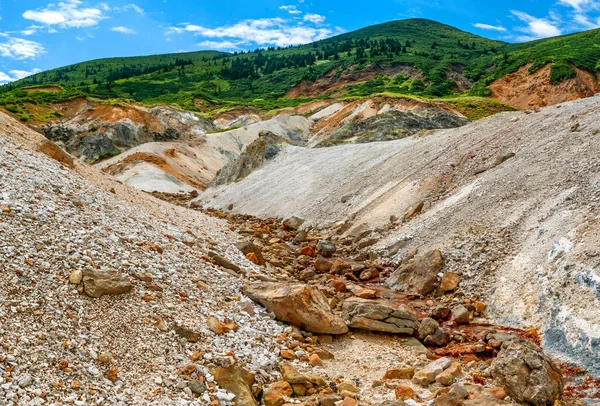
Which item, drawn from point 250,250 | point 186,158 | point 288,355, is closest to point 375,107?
point 186,158

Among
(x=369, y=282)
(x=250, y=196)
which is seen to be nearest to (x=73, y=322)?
(x=369, y=282)

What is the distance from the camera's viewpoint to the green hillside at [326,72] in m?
90.4

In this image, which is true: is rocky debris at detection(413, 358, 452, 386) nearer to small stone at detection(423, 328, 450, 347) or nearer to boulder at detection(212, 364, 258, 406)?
small stone at detection(423, 328, 450, 347)

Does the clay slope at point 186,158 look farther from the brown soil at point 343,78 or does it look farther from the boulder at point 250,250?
the brown soil at point 343,78

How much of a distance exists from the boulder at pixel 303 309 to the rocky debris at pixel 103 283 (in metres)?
3.16

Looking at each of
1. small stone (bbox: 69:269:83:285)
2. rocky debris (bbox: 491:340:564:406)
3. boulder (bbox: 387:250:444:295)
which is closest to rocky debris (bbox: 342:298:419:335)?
boulder (bbox: 387:250:444:295)

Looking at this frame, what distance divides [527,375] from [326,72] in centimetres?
12715

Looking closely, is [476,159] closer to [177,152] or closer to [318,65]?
[177,152]

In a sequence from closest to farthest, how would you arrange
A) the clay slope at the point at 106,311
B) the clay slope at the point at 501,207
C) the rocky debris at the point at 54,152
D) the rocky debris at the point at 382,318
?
1. the clay slope at the point at 106,311
2. the clay slope at the point at 501,207
3. the rocky debris at the point at 382,318
4. the rocky debris at the point at 54,152

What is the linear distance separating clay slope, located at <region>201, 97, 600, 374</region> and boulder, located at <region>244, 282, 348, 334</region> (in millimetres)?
3867

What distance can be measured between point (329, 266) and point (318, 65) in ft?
459

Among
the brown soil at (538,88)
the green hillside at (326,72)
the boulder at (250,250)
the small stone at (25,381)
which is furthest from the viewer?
the green hillside at (326,72)

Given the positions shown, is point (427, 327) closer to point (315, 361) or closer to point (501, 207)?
point (315, 361)

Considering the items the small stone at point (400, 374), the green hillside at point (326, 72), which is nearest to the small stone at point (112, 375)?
the small stone at point (400, 374)
